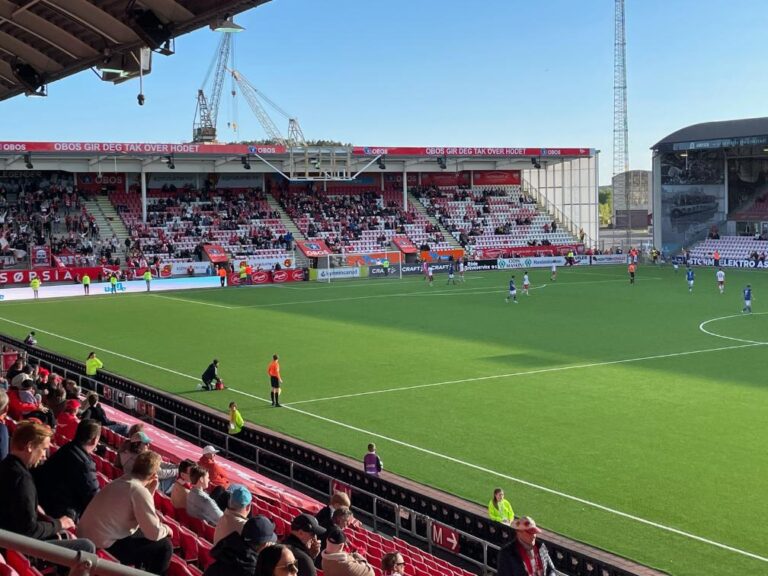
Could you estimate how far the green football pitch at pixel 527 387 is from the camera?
16.6 meters

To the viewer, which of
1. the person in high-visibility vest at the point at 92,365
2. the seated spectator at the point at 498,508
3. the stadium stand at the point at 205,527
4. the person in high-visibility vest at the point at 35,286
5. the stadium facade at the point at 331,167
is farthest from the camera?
the stadium facade at the point at 331,167

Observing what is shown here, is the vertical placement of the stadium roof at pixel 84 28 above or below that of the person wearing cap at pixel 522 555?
above

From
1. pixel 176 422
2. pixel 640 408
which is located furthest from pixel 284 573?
pixel 640 408

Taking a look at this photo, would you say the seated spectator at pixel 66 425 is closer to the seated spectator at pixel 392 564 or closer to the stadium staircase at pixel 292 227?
the seated spectator at pixel 392 564

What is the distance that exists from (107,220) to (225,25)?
63.0 meters

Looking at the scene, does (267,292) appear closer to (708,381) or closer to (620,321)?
(620,321)

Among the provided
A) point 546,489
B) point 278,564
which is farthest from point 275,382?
point 278,564

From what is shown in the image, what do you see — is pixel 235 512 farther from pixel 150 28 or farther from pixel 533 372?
pixel 533 372

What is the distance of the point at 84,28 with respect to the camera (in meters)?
12.6

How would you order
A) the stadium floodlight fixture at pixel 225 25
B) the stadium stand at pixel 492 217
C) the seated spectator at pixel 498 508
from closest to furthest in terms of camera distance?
the stadium floodlight fixture at pixel 225 25, the seated spectator at pixel 498 508, the stadium stand at pixel 492 217

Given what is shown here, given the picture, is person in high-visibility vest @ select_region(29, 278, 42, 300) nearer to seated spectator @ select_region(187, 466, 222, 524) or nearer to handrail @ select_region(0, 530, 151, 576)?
seated spectator @ select_region(187, 466, 222, 524)

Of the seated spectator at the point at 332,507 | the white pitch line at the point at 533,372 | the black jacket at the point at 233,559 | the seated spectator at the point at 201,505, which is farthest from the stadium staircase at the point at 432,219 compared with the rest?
the black jacket at the point at 233,559

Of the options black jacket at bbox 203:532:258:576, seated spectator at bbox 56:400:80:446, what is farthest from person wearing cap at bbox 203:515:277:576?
seated spectator at bbox 56:400:80:446

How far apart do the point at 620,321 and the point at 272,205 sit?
4396cm
